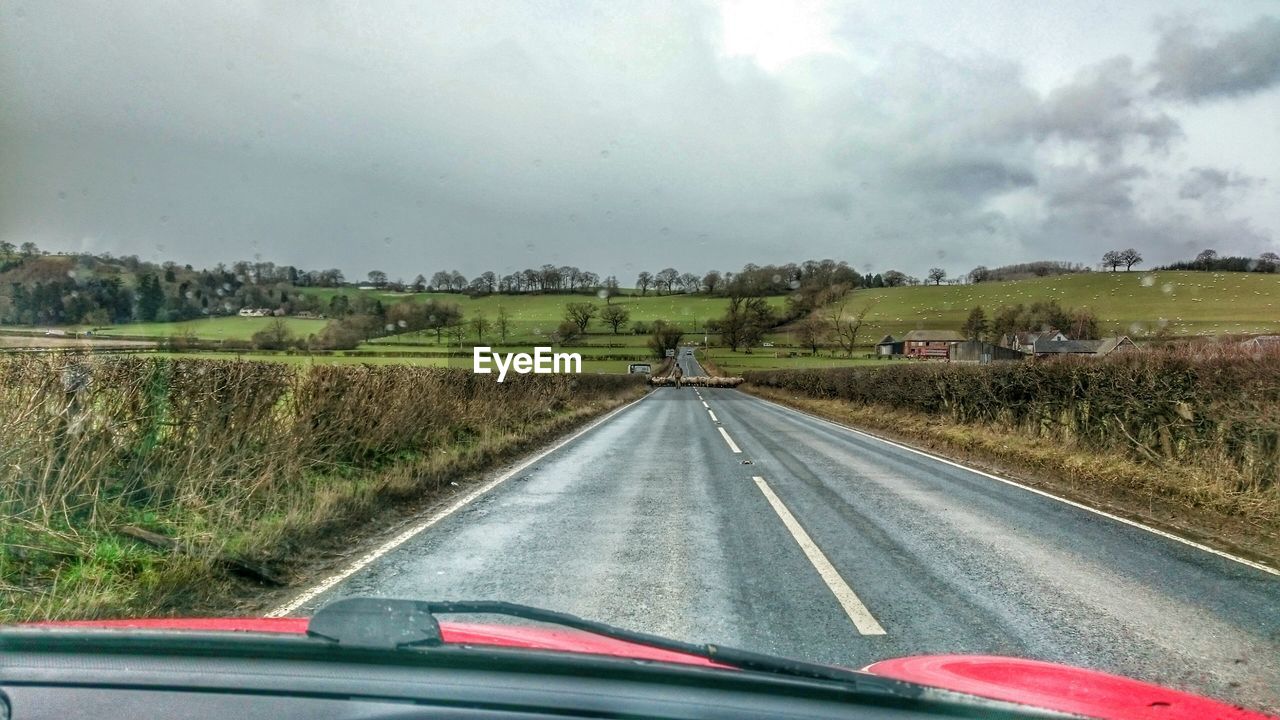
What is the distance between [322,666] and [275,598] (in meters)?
4.39

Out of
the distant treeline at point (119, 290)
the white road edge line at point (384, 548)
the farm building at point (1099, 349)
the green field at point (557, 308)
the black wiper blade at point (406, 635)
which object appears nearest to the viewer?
the black wiper blade at point (406, 635)

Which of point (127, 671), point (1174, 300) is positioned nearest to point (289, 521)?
point (127, 671)

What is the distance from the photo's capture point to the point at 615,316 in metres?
73.2

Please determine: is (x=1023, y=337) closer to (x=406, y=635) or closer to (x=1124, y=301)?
(x=1124, y=301)

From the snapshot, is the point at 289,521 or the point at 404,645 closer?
the point at 404,645

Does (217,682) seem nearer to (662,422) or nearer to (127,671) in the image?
(127,671)

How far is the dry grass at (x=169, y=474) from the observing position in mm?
5625

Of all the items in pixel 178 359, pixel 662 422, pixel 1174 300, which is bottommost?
pixel 662 422

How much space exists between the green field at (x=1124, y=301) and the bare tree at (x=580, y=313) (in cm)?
2052

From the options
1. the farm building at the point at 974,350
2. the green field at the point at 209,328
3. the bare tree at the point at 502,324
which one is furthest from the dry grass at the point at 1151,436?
the bare tree at the point at 502,324

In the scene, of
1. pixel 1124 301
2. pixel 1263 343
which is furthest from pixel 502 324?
pixel 1124 301

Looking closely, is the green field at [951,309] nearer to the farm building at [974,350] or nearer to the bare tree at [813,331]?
the bare tree at [813,331]

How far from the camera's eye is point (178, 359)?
859 cm

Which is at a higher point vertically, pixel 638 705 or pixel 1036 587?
pixel 638 705
